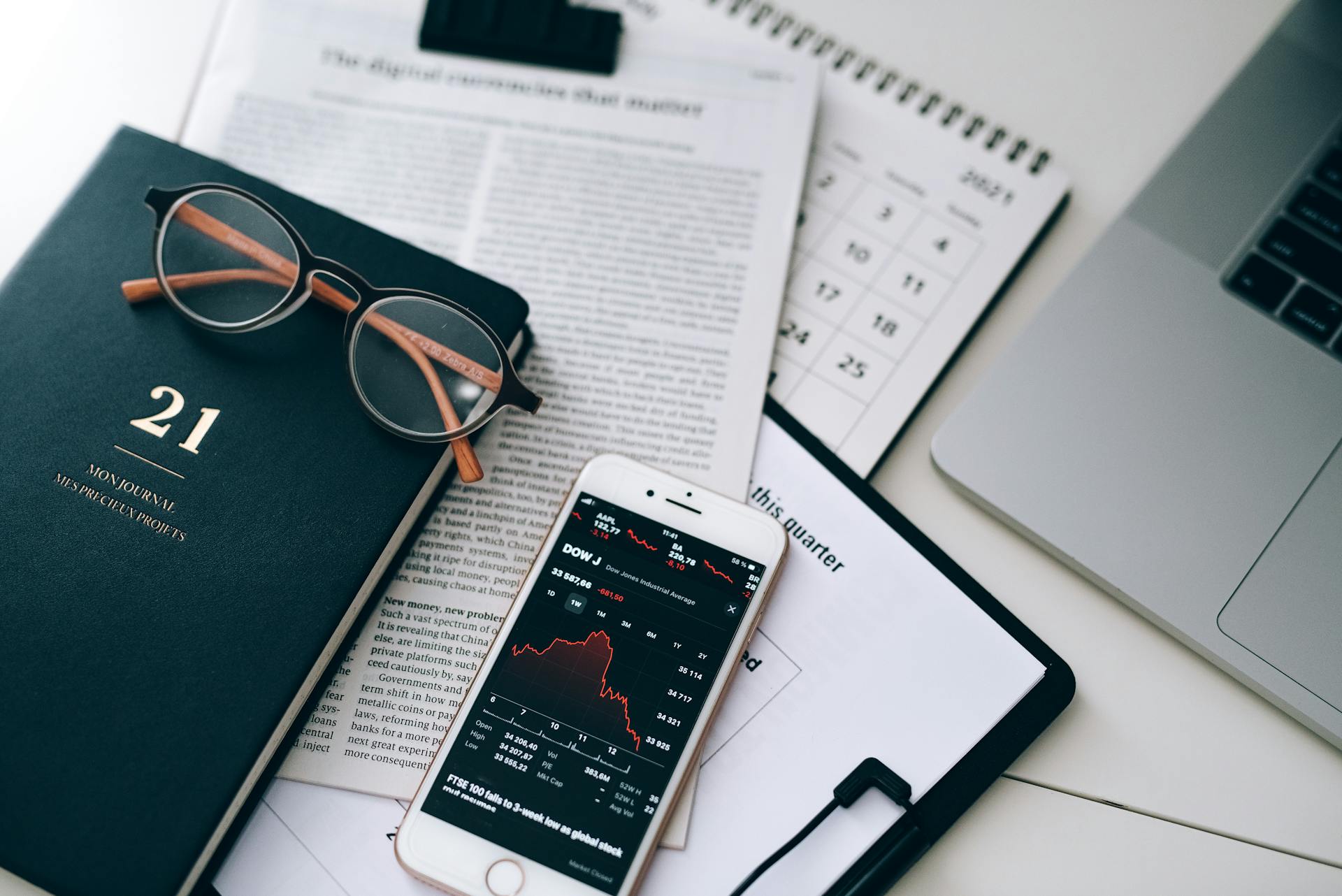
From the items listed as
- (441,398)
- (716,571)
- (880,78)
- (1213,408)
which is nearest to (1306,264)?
(1213,408)

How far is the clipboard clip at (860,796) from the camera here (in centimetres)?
49

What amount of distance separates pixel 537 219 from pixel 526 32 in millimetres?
168

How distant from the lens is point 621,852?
1.60 ft

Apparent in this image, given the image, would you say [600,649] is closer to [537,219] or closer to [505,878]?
[505,878]

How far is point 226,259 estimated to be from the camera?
0.56m

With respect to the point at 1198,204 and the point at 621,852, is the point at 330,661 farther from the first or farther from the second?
the point at 1198,204

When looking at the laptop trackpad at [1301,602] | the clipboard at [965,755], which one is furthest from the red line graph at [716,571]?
the laptop trackpad at [1301,602]

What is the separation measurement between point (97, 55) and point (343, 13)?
7.8 inches

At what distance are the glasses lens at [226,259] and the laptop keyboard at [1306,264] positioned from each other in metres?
0.62

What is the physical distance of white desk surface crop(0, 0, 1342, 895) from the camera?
1.70 feet

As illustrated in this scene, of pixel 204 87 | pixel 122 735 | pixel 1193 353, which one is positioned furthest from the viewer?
pixel 204 87

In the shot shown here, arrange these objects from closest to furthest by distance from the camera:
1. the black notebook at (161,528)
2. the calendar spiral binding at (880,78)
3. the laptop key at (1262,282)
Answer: the black notebook at (161,528), the laptop key at (1262,282), the calendar spiral binding at (880,78)

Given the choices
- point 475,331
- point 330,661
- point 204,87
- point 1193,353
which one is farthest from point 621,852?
point 204,87

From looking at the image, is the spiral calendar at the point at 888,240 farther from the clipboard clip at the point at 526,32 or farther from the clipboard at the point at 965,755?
the clipboard clip at the point at 526,32
